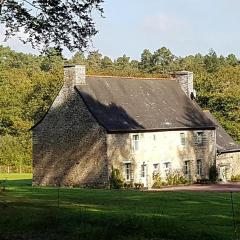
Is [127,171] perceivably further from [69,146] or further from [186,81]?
[186,81]

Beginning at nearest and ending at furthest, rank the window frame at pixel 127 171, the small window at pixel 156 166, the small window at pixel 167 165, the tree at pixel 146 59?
the window frame at pixel 127 171
the small window at pixel 156 166
the small window at pixel 167 165
the tree at pixel 146 59

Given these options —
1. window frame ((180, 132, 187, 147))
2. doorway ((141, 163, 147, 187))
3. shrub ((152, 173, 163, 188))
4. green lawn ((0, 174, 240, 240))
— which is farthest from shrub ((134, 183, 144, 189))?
green lawn ((0, 174, 240, 240))

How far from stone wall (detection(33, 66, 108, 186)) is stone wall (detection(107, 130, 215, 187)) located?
1330 mm

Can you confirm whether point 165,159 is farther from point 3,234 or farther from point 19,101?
point 19,101

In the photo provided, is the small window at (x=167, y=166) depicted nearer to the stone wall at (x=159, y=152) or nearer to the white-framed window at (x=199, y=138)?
the stone wall at (x=159, y=152)

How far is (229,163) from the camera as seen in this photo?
189 feet

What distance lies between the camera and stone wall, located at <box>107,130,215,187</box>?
46.3m

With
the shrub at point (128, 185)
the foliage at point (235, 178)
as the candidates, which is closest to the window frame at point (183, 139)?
the shrub at point (128, 185)

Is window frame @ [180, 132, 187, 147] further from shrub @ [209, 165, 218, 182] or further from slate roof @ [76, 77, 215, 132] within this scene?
shrub @ [209, 165, 218, 182]

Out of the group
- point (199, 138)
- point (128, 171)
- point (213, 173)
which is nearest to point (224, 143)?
point (213, 173)

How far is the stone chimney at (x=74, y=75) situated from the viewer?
1877 inches

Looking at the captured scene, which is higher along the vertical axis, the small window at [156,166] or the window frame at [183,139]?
the window frame at [183,139]

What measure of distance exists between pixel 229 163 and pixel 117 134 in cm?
1643

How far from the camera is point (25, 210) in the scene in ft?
72.2
